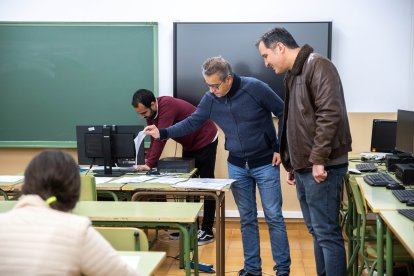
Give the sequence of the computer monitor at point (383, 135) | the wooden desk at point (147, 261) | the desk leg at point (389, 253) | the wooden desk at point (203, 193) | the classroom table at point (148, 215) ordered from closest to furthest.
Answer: the wooden desk at point (147, 261)
the desk leg at point (389, 253)
the classroom table at point (148, 215)
the wooden desk at point (203, 193)
the computer monitor at point (383, 135)

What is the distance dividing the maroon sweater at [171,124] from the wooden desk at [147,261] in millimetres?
2396

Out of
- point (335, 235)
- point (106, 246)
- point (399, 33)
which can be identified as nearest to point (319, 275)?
point (335, 235)

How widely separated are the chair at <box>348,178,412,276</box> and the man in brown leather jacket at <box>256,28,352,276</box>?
0.22 m

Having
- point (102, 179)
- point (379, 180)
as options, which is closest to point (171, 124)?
point (102, 179)

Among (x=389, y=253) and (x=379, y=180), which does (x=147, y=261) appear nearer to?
(x=389, y=253)

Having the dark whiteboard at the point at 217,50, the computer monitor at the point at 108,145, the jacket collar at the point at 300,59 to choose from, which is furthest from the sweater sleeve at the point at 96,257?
the dark whiteboard at the point at 217,50

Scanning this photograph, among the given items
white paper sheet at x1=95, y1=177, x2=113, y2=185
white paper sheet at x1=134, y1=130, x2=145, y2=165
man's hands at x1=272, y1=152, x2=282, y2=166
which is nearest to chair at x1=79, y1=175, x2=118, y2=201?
white paper sheet at x1=95, y1=177, x2=113, y2=185

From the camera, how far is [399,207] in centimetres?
276

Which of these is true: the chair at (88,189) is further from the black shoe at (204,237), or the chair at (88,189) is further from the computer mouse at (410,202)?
the computer mouse at (410,202)

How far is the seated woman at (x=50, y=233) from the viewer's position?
4.73 ft

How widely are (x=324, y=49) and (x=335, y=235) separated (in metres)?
2.95

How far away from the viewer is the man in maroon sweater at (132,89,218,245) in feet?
14.9

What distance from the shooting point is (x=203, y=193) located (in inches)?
138

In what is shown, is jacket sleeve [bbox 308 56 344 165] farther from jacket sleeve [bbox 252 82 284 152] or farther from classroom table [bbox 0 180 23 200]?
classroom table [bbox 0 180 23 200]
